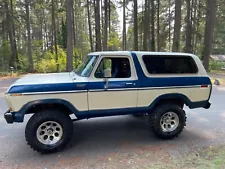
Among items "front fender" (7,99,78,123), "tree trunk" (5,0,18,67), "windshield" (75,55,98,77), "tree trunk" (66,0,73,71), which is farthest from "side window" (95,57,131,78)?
"tree trunk" (5,0,18,67)

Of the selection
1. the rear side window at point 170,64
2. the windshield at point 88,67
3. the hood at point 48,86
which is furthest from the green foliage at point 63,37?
the hood at point 48,86

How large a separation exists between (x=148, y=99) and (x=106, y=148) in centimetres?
140

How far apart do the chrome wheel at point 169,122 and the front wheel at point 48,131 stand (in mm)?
2112

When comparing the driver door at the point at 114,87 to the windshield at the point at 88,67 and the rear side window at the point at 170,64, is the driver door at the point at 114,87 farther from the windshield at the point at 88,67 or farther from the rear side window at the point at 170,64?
the rear side window at the point at 170,64

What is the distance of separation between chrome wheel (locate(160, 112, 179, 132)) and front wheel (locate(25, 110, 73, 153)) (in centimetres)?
211

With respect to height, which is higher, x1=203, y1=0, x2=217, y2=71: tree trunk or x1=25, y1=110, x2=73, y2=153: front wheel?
x1=203, y1=0, x2=217, y2=71: tree trunk

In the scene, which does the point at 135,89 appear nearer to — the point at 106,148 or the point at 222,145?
the point at 106,148

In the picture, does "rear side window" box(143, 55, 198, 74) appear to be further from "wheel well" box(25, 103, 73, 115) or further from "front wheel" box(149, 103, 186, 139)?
"wheel well" box(25, 103, 73, 115)

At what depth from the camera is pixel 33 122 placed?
156 inches

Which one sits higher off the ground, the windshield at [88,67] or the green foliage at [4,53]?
the green foliage at [4,53]

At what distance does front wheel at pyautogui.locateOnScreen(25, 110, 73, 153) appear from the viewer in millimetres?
3967

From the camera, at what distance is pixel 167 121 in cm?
484

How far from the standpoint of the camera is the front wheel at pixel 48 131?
3967 mm

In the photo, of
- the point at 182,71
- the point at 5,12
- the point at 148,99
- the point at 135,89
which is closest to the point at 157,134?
the point at 148,99
